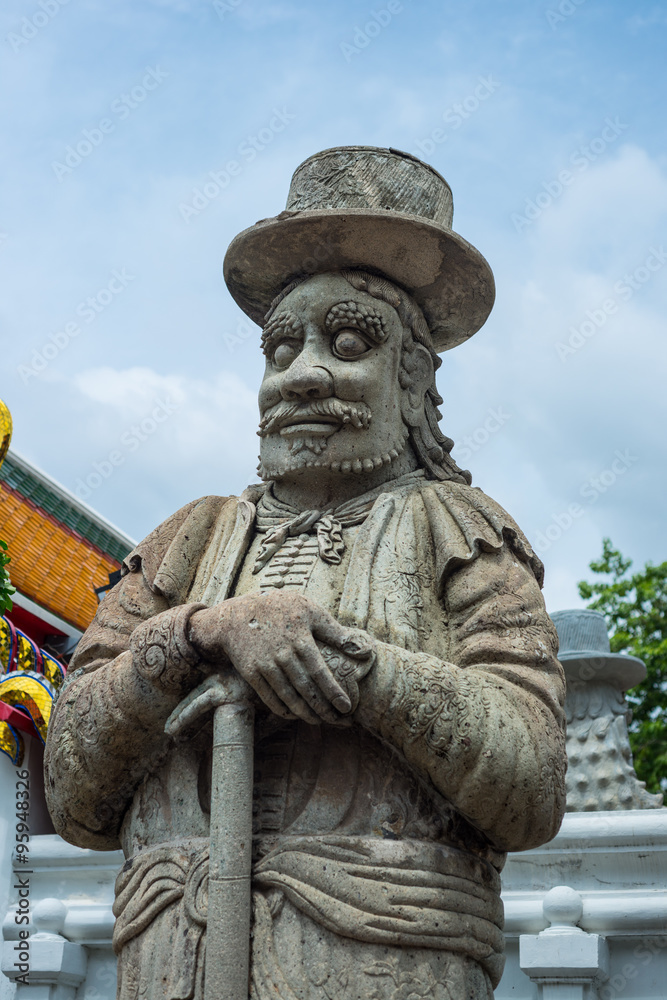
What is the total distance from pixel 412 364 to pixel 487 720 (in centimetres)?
164

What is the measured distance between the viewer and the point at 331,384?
439 centimetres

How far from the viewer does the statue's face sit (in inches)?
173

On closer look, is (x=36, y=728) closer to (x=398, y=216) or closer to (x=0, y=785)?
(x=0, y=785)

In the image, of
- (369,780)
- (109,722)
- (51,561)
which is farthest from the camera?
(51,561)

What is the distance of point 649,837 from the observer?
5.91m

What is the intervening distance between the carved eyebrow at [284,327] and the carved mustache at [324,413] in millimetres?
289

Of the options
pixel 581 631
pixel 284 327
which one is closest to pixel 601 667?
pixel 581 631

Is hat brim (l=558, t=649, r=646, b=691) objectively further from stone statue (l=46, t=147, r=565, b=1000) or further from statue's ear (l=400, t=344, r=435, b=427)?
statue's ear (l=400, t=344, r=435, b=427)

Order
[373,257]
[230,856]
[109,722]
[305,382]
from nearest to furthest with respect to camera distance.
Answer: [230,856]
[109,722]
[305,382]
[373,257]

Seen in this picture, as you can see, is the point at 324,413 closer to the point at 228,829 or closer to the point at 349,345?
the point at 349,345

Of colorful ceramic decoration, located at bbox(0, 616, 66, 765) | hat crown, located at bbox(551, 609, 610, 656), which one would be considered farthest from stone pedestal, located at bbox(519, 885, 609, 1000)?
colorful ceramic decoration, located at bbox(0, 616, 66, 765)

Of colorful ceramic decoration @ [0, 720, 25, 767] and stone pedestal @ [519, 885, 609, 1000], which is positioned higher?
colorful ceramic decoration @ [0, 720, 25, 767]

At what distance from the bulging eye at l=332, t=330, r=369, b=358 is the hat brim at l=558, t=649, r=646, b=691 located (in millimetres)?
3177

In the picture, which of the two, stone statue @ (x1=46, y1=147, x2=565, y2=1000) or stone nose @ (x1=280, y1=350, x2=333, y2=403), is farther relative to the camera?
stone nose @ (x1=280, y1=350, x2=333, y2=403)
